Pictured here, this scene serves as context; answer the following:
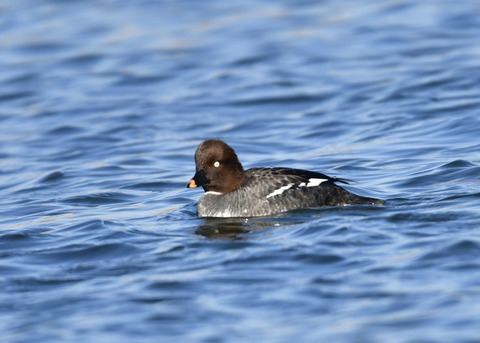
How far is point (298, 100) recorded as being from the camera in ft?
64.0

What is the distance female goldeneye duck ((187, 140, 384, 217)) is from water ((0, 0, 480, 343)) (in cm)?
20

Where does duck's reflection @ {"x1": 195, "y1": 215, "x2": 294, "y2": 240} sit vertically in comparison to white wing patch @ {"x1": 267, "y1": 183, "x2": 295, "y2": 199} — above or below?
below

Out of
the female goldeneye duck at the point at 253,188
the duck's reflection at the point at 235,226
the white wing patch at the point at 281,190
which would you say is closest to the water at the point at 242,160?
the duck's reflection at the point at 235,226

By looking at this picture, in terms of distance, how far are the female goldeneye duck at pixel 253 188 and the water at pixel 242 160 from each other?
0.20m

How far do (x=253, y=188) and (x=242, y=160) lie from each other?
402cm

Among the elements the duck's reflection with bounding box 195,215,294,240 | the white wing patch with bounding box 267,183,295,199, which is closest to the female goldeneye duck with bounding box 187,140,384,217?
the white wing patch with bounding box 267,183,295,199

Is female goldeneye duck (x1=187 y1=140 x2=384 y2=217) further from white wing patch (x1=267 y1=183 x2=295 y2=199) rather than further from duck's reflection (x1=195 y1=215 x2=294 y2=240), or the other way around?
duck's reflection (x1=195 y1=215 x2=294 y2=240)

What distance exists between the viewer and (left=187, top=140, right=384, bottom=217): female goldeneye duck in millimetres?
11828

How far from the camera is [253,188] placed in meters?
12.0

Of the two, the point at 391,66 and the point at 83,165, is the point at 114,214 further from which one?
the point at 391,66

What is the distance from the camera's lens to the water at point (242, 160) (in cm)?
886

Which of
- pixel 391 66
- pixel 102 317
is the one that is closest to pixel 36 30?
pixel 391 66

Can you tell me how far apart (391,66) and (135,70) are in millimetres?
5368

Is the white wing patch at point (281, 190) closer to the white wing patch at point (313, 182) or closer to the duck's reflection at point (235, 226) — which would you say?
the white wing patch at point (313, 182)
